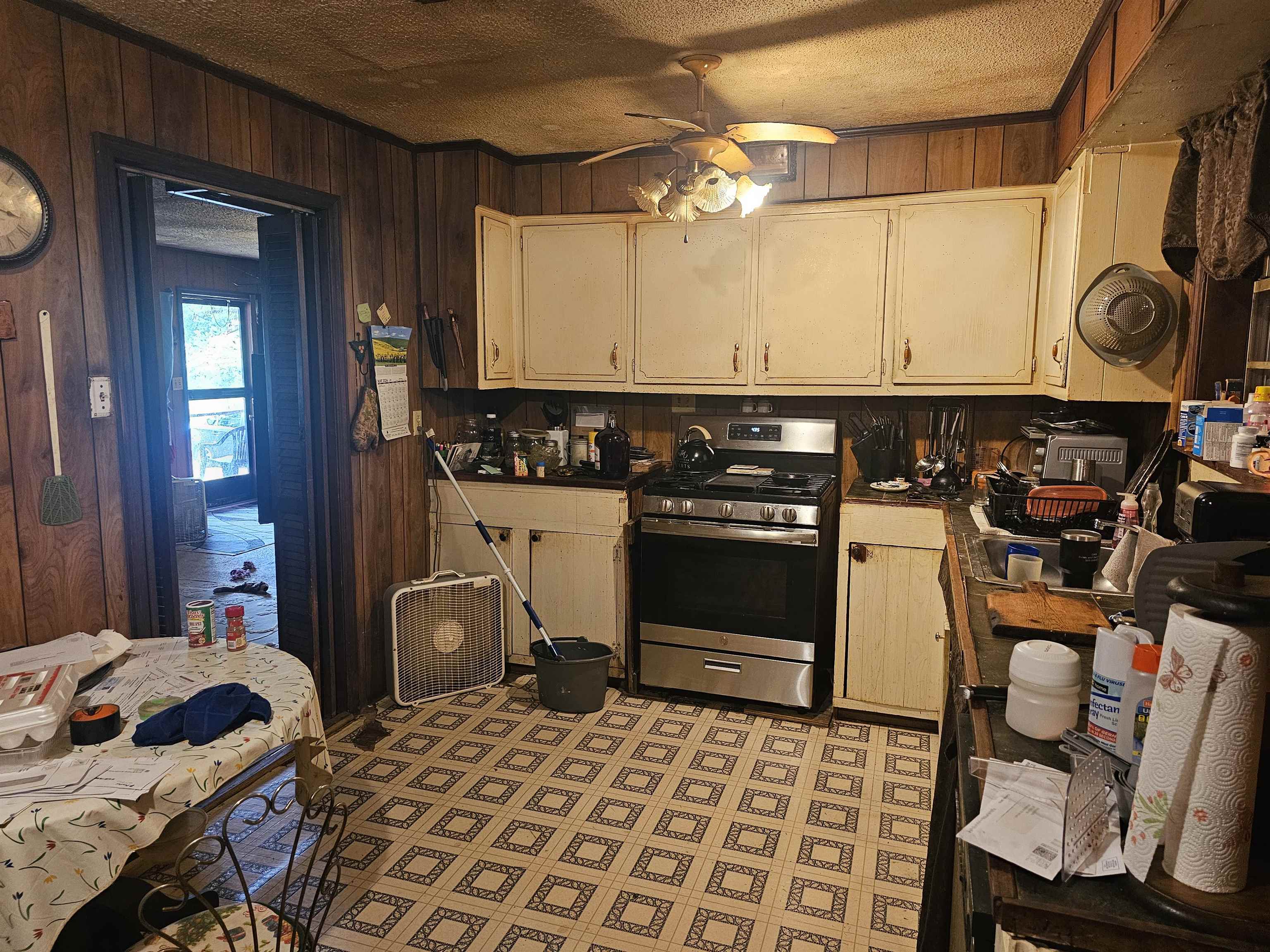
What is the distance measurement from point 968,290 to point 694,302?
44.5 inches

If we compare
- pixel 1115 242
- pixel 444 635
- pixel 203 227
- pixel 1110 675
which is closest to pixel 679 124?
pixel 1115 242

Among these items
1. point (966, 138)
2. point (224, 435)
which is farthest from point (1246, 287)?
point (224, 435)

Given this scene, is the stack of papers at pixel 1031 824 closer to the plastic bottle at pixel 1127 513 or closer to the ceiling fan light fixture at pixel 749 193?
the plastic bottle at pixel 1127 513

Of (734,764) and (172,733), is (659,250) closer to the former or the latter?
(734,764)

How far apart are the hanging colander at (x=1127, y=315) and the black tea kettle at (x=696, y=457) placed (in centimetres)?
170

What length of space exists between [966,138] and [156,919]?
3695 millimetres

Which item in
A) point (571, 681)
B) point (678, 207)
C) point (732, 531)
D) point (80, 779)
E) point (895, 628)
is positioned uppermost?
point (678, 207)

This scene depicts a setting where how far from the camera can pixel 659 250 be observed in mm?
3746

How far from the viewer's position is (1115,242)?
270 centimetres

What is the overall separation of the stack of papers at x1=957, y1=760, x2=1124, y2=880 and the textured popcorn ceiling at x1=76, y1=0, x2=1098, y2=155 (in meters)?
1.99

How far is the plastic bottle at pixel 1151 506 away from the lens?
247 centimetres

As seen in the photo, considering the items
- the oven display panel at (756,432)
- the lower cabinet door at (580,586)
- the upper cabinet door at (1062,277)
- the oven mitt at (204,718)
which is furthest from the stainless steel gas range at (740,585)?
the oven mitt at (204,718)

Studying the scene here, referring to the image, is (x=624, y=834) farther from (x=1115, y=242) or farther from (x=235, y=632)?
(x=1115, y=242)

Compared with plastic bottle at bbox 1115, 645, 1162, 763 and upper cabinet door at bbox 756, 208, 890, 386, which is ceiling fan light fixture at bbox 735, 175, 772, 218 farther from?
plastic bottle at bbox 1115, 645, 1162, 763
